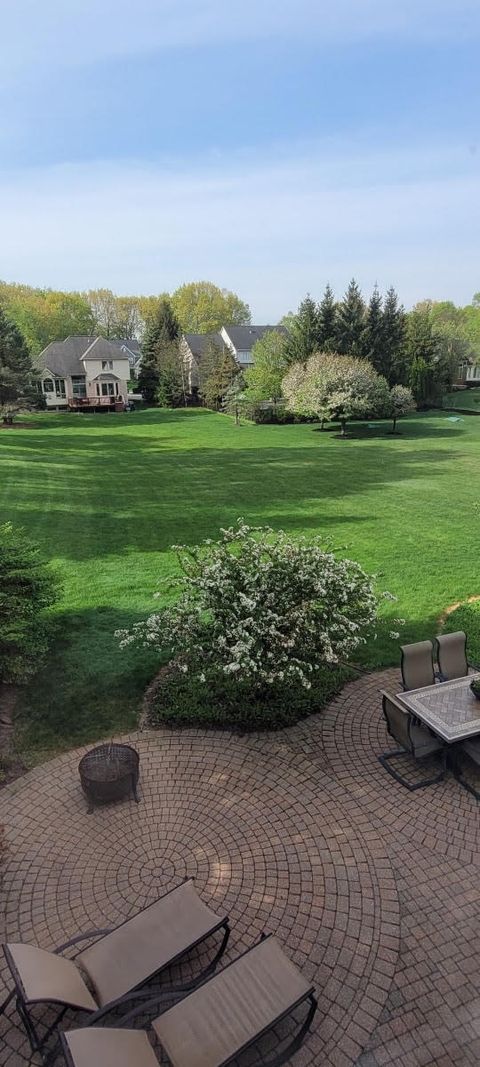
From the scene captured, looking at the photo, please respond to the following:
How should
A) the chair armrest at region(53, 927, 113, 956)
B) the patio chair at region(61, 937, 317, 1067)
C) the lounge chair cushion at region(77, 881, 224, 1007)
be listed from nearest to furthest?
the patio chair at region(61, 937, 317, 1067)
the lounge chair cushion at region(77, 881, 224, 1007)
the chair armrest at region(53, 927, 113, 956)

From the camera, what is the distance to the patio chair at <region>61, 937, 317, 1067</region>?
4.18 m

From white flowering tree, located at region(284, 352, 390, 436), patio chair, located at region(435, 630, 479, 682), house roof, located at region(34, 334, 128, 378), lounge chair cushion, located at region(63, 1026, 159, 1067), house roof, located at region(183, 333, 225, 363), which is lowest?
lounge chair cushion, located at region(63, 1026, 159, 1067)

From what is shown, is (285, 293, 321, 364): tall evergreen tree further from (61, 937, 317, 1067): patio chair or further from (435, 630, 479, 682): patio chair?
(61, 937, 317, 1067): patio chair

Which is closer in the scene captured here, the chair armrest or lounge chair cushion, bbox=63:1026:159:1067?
lounge chair cushion, bbox=63:1026:159:1067

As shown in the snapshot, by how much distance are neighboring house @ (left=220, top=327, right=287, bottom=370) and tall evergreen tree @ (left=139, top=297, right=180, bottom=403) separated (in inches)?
297

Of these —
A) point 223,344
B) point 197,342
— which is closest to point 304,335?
point 223,344

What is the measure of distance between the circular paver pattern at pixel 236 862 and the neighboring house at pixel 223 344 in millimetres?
60399

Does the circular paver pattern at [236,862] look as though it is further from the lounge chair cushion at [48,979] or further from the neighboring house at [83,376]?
the neighboring house at [83,376]

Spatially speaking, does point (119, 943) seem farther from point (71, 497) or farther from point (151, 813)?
point (71, 497)

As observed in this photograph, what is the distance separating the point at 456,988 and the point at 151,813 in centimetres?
379

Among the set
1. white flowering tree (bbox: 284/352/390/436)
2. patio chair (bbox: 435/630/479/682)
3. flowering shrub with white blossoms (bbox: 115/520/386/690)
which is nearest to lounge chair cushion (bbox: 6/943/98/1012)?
flowering shrub with white blossoms (bbox: 115/520/386/690)

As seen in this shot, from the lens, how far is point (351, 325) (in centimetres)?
5284

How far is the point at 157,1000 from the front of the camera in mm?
4809

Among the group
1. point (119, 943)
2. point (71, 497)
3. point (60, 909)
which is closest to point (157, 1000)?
point (119, 943)
